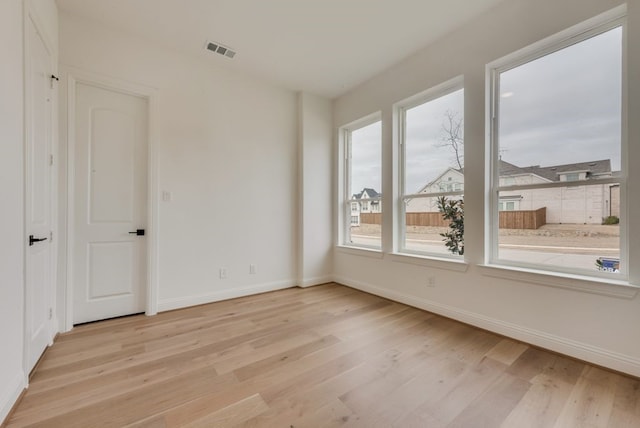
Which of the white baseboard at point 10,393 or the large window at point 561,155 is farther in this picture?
the large window at point 561,155

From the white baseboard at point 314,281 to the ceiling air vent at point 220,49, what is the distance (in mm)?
3100

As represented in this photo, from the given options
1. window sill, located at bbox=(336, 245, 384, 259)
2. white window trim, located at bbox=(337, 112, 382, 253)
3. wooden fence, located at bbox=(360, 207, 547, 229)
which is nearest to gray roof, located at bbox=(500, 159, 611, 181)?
wooden fence, located at bbox=(360, 207, 547, 229)

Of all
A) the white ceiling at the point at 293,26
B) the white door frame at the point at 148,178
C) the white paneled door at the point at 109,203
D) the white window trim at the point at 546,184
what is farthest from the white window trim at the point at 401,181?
the white paneled door at the point at 109,203

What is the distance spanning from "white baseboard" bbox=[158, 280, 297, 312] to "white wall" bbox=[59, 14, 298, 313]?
0.01 metres

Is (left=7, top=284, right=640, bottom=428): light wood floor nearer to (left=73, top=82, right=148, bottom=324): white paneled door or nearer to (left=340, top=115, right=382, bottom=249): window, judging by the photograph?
(left=73, top=82, right=148, bottom=324): white paneled door

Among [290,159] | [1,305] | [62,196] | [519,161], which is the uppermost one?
[290,159]

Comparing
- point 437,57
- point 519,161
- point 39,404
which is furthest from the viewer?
point 437,57

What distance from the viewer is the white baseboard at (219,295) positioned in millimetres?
3090

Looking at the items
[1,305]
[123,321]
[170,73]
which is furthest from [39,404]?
[170,73]

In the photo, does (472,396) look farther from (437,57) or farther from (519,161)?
(437,57)

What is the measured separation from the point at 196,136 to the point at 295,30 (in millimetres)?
1633

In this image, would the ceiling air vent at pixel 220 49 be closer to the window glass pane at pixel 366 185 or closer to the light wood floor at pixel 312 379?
the window glass pane at pixel 366 185

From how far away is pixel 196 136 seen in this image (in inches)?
129

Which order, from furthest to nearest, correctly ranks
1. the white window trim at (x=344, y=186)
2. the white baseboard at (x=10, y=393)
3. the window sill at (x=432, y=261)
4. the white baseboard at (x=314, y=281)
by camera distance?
the white window trim at (x=344, y=186) < the white baseboard at (x=314, y=281) < the window sill at (x=432, y=261) < the white baseboard at (x=10, y=393)
